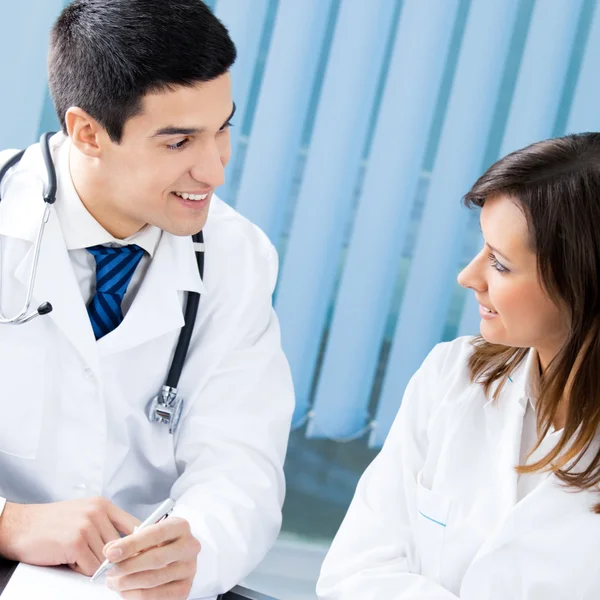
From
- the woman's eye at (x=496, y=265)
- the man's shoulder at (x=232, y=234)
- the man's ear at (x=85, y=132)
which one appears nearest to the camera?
the woman's eye at (x=496, y=265)

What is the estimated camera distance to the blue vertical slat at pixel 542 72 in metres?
1.97

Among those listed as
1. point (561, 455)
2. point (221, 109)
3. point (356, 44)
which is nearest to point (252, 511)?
point (561, 455)

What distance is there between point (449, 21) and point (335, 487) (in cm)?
127

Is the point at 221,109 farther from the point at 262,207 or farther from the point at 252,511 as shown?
the point at 262,207

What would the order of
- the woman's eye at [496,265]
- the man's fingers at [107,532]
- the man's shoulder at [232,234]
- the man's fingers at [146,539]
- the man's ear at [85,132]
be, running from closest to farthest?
1. the man's fingers at [146,539]
2. the man's fingers at [107,532]
3. the woman's eye at [496,265]
4. the man's ear at [85,132]
5. the man's shoulder at [232,234]

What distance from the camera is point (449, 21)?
79.1 inches

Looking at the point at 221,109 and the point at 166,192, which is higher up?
the point at 221,109

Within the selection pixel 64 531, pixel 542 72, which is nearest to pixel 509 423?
pixel 64 531

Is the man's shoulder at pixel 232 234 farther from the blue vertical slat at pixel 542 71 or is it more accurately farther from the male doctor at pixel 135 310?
the blue vertical slat at pixel 542 71

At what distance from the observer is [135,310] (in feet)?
4.13

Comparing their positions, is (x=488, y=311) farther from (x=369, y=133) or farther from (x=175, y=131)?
(x=369, y=133)

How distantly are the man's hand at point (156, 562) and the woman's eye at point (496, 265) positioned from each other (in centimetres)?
54

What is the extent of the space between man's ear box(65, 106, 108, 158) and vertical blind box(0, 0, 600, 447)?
86 centimetres

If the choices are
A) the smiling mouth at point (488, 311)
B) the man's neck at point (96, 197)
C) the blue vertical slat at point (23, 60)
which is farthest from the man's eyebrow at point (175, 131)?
the blue vertical slat at point (23, 60)
